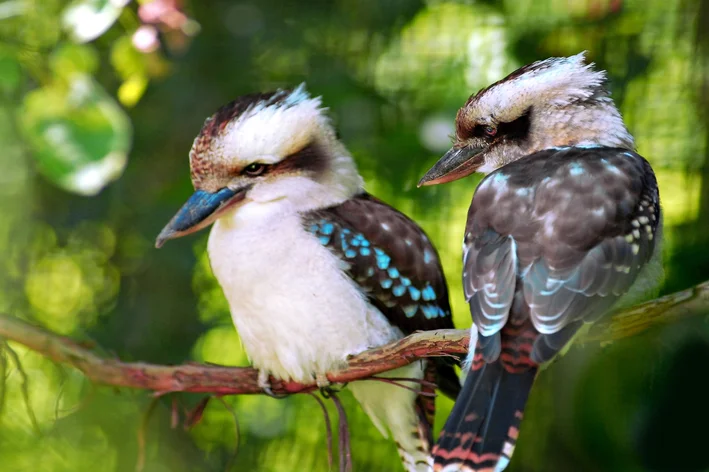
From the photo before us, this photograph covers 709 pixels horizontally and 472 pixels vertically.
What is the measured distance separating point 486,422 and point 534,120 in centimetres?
59

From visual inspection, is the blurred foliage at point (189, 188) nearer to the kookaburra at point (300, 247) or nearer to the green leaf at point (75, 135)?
the kookaburra at point (300, 247)

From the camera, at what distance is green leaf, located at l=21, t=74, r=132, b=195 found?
1405mm

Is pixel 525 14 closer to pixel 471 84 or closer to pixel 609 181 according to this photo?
pixel 471 84

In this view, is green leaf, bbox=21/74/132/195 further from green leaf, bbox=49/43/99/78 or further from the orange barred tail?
the orange barred tail

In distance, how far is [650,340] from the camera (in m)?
1.74

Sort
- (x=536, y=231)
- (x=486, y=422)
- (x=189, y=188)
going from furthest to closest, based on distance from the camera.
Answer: (x=189, y=188) → (x=536, y=231) → (x=486, y=422)

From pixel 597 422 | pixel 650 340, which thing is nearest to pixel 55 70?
pixel 650 340

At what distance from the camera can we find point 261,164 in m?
1.72

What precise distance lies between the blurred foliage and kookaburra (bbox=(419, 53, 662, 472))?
78cm

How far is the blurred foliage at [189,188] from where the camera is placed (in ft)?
8.24

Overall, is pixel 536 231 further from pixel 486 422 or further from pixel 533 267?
pixel 486 422

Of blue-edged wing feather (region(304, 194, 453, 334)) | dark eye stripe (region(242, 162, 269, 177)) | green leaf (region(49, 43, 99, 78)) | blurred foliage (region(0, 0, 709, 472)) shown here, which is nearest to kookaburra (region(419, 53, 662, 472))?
blue-edged wing feather (region(304, 194, 453, 334))

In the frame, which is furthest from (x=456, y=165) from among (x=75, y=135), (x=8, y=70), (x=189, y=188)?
(x=189, y=188)

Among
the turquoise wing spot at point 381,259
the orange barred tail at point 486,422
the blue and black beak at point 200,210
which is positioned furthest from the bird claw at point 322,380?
the orange barred tail at point 486,422
